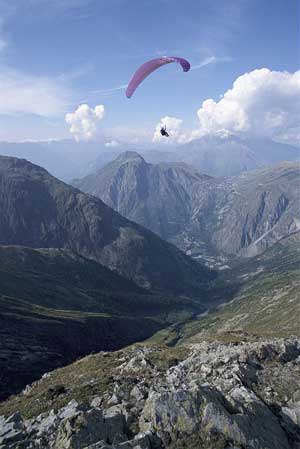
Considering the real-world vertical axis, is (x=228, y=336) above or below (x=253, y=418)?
below

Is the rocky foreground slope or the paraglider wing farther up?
the paraglider wing

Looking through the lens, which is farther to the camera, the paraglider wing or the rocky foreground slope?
the paraglider wing

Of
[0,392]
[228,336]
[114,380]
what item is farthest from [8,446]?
[0,392]

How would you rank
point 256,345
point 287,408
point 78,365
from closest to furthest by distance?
point 287,408 → point 256,345 → point 78,365

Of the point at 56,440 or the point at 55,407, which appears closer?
the point at 56,440

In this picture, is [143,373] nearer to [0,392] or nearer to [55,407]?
[55,407]

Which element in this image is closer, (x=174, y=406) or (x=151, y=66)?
(x=174, y=406)

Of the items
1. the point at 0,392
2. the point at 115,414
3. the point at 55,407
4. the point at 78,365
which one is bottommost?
the point at 0,392

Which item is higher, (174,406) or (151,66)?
(151,66)
